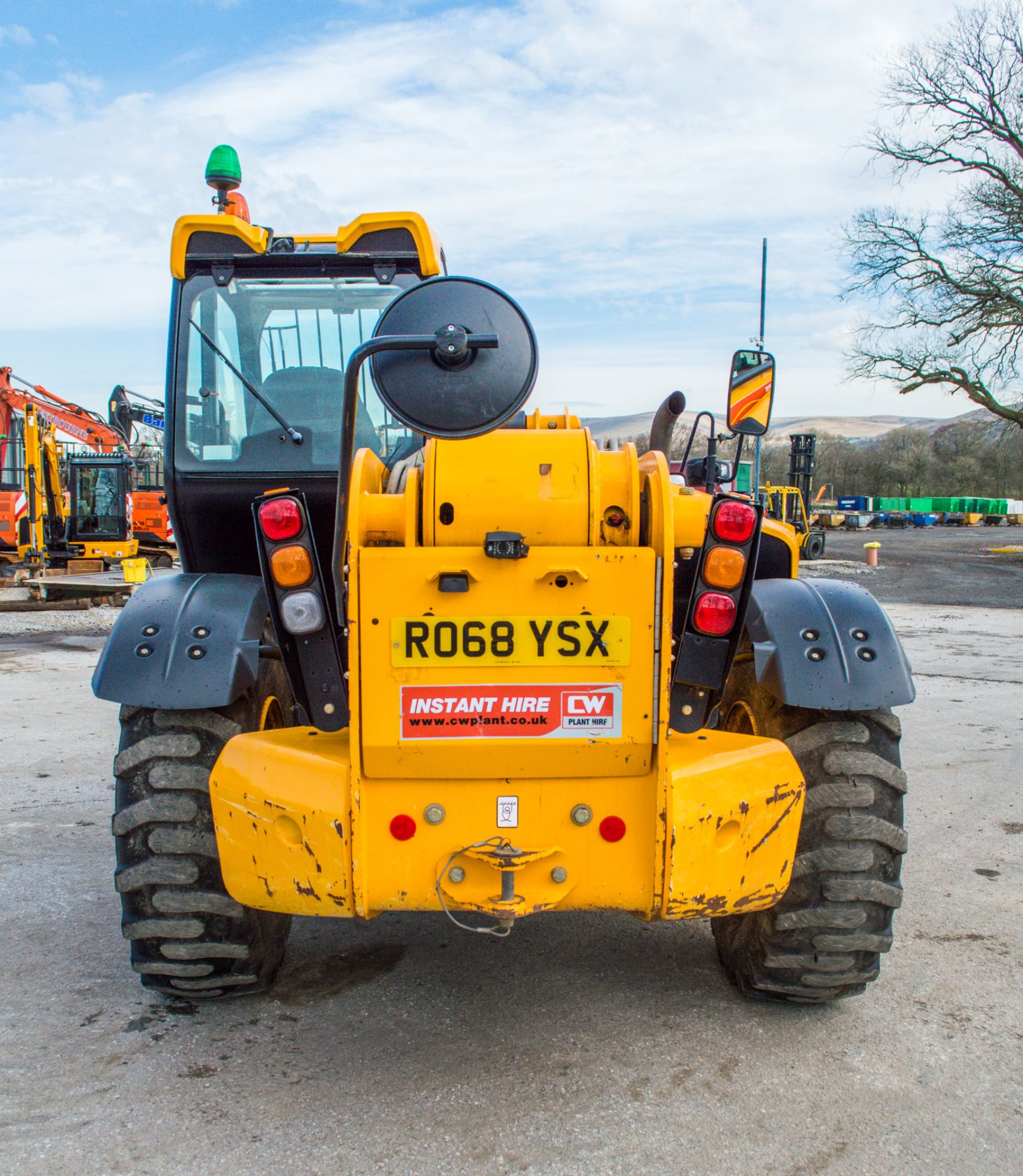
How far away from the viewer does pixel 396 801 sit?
2561 mm

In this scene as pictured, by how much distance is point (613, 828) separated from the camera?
101 inches

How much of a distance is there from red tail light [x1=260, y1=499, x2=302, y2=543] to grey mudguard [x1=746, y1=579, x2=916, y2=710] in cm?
132

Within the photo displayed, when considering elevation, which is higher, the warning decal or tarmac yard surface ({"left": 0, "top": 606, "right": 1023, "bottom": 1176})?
the warning decal

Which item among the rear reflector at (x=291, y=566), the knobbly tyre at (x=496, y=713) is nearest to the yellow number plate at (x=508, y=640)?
the knobbly tyre at (x=496, y=713)

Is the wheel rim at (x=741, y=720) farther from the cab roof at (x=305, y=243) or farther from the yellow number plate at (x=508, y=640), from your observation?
the cab roof at (x=305, y=243)

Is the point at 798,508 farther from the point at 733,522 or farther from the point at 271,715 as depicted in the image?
the point at 733,522

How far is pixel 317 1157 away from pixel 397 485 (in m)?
1.75

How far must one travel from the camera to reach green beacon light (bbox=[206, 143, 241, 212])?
15.4 feet

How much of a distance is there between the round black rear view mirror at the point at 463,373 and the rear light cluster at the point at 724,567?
646 mm

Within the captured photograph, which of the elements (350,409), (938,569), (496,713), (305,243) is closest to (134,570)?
(305,243)

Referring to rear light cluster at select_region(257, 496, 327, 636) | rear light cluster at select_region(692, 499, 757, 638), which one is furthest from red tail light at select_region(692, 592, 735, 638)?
rear light cluster at select_region(257, 496, 327, 636)

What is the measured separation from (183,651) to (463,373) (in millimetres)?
1157

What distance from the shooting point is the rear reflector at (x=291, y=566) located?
2.72 meters

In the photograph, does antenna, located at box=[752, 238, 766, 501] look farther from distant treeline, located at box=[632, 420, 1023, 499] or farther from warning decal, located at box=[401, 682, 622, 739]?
distant treeline, located at box=[632, 420, 1023, 499]
